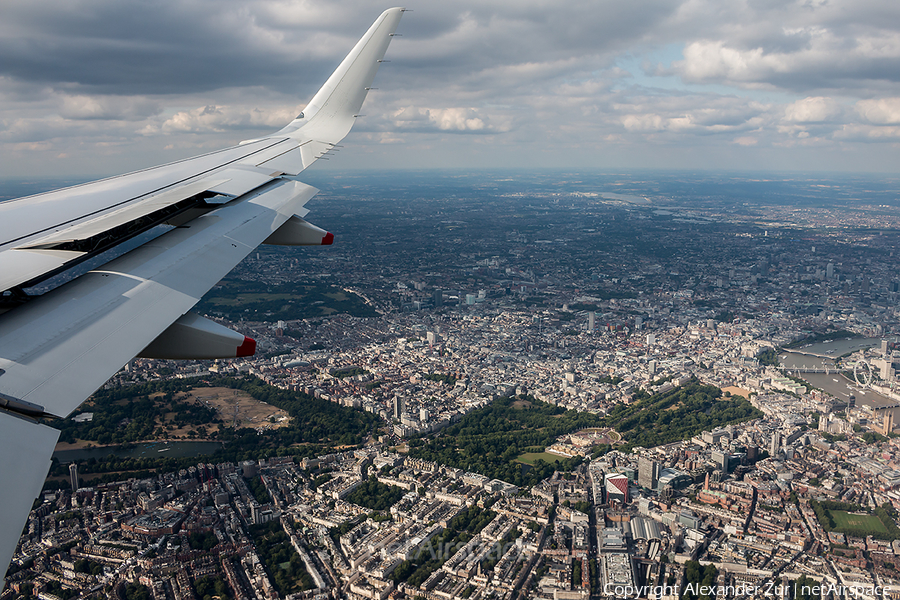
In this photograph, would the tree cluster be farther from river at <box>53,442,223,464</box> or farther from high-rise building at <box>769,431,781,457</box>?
high-rise building at <box>769,431,781,457</box>

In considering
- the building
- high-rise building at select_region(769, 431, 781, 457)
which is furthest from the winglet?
high-rise building at select_region(769, 431, 781, 457)

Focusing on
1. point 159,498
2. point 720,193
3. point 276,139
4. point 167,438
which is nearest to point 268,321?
point 167,438

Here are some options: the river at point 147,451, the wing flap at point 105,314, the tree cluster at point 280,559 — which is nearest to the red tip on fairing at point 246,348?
the wing flap at point 105,314

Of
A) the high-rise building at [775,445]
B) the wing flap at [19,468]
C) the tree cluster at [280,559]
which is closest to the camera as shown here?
the wing flap at [19,468]

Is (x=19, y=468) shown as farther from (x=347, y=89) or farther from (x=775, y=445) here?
(x=775, y=445)

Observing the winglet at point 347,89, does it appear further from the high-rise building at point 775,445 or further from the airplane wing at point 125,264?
the high-rise building at point 775,445
